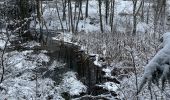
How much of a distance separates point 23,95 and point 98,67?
749 cm

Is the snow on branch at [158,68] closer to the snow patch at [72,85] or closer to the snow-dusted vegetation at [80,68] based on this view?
the snow-dusted vegetation at [80,68]

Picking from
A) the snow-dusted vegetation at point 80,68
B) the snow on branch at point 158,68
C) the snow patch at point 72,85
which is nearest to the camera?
the snow on branch at point 158,68

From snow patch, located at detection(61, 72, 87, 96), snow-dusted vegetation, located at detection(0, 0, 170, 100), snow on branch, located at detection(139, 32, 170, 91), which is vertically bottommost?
snow patch, located at detection(61, 72, 87, 96)

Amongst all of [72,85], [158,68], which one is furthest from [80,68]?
[158,68]

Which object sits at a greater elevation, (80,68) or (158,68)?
Answer: (158,68)

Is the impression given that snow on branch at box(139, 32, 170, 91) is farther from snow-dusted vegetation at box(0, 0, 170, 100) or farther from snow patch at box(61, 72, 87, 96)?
snow patch at box(61, 72, 87, 96)

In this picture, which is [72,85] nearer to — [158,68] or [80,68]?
[80,68]

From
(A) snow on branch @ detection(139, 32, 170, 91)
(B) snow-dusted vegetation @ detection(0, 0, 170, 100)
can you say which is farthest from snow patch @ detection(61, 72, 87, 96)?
(A) snow on branch @ detection(139, 32, 170, 91)

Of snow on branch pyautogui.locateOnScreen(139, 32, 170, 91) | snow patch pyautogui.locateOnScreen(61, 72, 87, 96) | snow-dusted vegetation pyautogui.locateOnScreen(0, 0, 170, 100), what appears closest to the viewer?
snow on branch pyautogui.locateOnScreen(139, 32, 170, 91)

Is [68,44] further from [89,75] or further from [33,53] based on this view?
[89,75]

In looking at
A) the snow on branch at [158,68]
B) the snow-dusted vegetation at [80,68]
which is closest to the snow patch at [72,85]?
the snow-dusted vegetation at [80,68]

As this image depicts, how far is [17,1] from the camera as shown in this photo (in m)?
32.9

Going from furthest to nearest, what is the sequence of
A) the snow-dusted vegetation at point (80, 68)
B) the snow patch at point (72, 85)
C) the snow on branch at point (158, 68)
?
the snow patch at point (72, 85) < the snow-dusted vegetation at point (80, 68) < the snow on branch at point (158, 68)

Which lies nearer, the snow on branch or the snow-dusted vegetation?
the snow on branch
